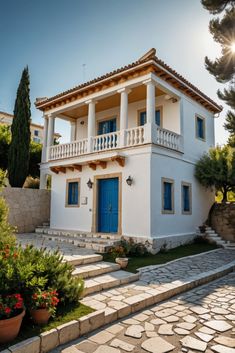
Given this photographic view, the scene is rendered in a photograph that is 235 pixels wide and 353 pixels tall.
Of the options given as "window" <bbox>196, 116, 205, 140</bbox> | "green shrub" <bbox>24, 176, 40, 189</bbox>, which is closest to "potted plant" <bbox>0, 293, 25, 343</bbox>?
"window" <bbox>196, 116, 205, 140</bbox>

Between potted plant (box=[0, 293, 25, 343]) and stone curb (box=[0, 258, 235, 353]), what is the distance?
18cm

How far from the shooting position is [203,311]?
16.9 feet

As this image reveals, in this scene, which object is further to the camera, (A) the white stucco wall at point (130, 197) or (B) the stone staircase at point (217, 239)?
(B) the stone staircase at point (217, 239)

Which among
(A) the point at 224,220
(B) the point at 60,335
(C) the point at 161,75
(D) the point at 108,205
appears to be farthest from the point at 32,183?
(B) the point at 60,335

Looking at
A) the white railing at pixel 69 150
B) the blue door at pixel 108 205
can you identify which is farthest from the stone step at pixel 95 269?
the white railing at pixel 69 150

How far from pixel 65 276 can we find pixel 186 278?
375cm

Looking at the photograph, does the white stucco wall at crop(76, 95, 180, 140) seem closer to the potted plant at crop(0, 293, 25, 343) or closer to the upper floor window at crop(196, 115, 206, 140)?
the upper floor window at crop(196, 115, 206, 140)

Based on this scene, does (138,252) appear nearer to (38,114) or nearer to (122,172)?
(122,172)

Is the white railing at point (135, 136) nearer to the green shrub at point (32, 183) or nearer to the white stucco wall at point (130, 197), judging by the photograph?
the white stucco wall at point (130, 197)

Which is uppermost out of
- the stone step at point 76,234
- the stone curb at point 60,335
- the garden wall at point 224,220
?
the garden wall at point 224,220

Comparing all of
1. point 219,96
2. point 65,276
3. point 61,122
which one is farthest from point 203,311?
point 61,122

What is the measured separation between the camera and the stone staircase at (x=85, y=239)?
10.0 meters

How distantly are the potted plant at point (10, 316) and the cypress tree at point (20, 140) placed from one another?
1297cm

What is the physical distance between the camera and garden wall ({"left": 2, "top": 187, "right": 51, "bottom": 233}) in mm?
13523
